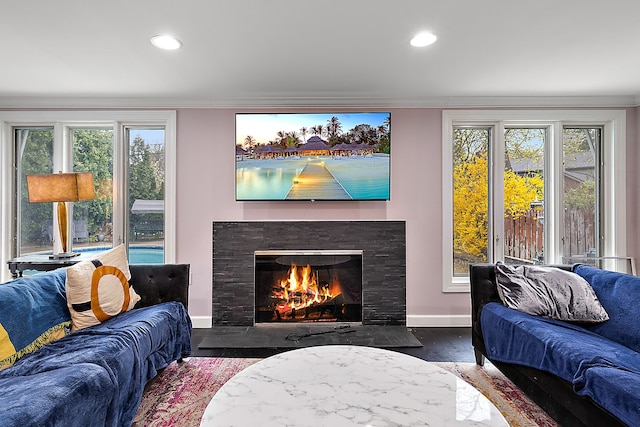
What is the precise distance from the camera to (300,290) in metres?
3.60

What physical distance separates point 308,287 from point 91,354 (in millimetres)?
2148

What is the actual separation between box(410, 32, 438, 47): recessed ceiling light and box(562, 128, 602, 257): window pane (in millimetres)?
2272

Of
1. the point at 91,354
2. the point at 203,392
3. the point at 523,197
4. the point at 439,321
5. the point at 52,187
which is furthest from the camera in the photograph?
the point at 523,197

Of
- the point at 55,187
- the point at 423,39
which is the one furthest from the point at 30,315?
the point at 423,39

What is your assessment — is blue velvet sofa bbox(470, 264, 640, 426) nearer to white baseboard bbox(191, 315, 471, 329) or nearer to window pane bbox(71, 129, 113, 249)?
white baseboard bbox(191, 315, 471, 329)

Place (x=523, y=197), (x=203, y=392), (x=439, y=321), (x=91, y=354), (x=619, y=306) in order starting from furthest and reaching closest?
(x=523, y=197), (x=439, y=321), (x=203, y=392), (x=619, y=306), (x=91, y=354)

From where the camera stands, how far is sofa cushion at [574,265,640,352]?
2.01m

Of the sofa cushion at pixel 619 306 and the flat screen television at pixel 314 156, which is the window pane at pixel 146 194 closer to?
the flat screen television at pixel 314 156

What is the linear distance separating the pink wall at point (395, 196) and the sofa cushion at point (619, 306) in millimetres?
1407

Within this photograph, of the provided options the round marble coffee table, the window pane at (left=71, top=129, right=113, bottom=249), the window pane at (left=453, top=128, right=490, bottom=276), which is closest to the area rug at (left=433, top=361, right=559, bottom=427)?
the round marble coffee table

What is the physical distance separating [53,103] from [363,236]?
3.36 meters

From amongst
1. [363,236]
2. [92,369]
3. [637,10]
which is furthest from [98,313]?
[637,10]

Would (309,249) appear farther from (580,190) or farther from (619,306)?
(580,190)

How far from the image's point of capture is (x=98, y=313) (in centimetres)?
222
